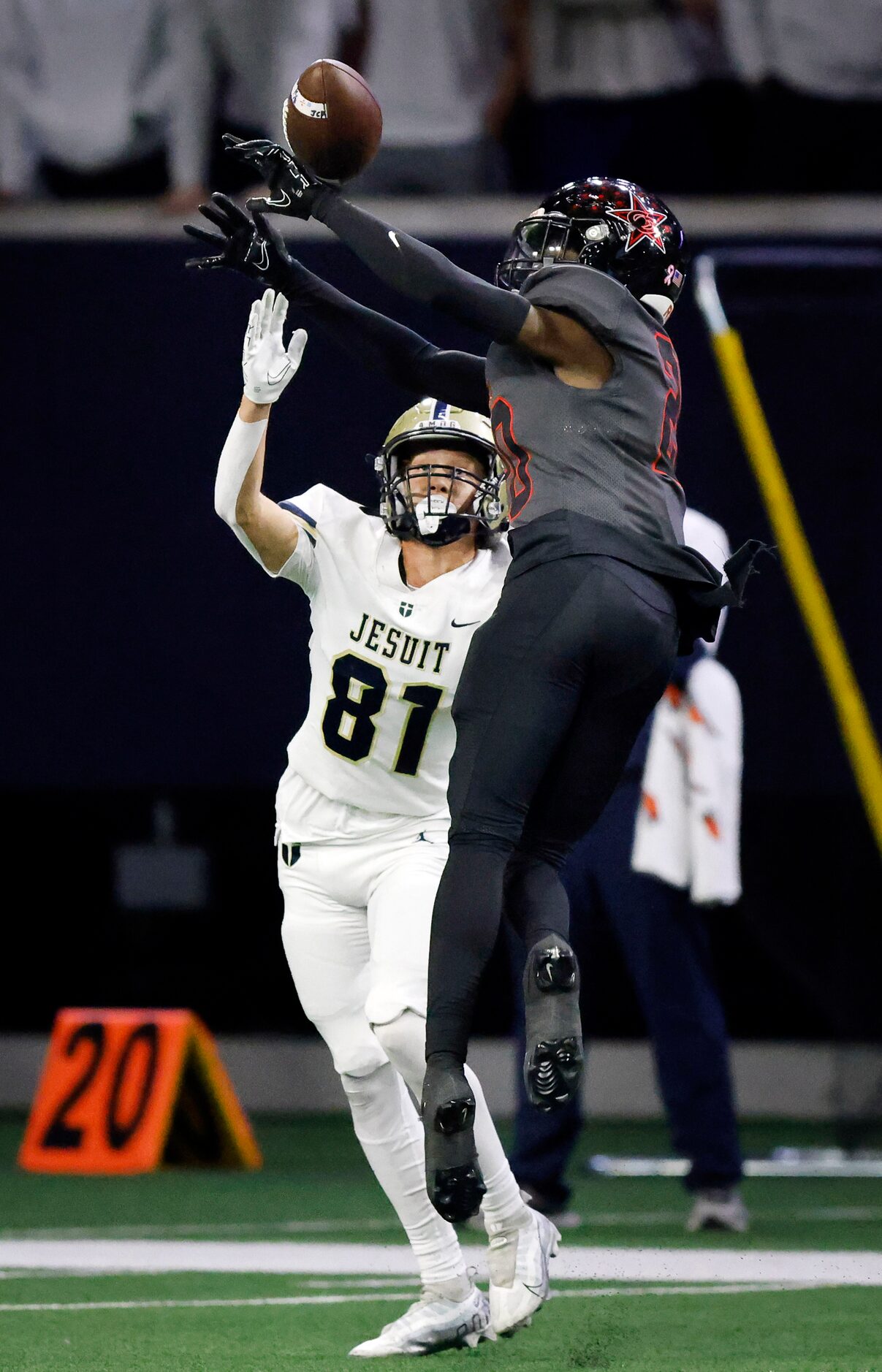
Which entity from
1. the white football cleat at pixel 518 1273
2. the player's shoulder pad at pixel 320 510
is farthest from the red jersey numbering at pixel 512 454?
the white football cleat at pixel 518 1273

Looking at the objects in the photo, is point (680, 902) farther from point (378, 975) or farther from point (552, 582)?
point (552, 582)

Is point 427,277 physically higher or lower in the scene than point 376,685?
higher

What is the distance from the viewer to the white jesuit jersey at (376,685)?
3779 millimetres

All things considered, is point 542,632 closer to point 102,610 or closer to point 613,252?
point 613,252

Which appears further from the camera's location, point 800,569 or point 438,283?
point 800,569

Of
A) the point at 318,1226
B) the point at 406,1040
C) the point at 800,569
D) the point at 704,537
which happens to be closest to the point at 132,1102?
the point at 318,1226

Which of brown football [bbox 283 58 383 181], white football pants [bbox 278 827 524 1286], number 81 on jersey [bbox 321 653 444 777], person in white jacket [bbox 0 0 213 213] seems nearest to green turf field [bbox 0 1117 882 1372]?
white football pants [bbox 278 827 524 1286]

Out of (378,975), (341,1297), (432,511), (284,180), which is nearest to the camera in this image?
(284,180)

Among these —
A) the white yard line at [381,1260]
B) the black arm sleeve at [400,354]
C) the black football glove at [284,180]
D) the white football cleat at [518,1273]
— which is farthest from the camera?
Answer: the white yard line at [381,1260]

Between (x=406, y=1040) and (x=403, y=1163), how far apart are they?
12.3 inches

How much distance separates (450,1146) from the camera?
3.06m

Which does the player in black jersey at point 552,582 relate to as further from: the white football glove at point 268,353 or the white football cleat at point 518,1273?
the white football cleat at point 518,1273

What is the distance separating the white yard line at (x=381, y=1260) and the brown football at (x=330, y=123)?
239 centimetres

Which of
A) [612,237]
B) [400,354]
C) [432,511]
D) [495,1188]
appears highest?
[612,237]
